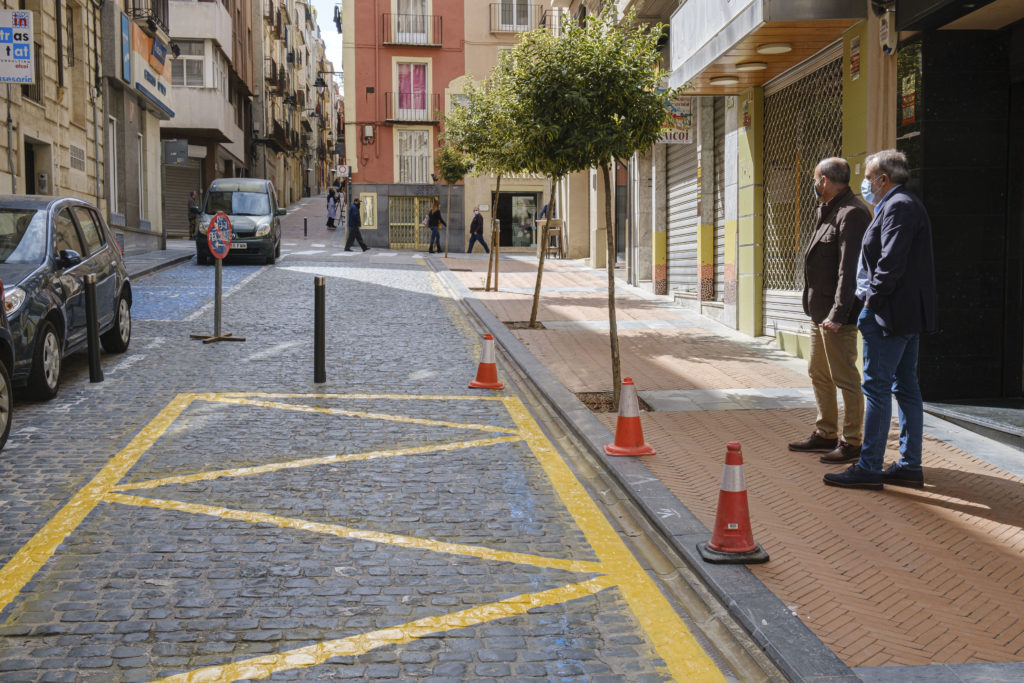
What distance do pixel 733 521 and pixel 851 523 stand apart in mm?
997

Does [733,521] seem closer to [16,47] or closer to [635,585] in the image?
[635,585]

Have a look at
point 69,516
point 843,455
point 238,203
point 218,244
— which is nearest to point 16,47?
point 218,244

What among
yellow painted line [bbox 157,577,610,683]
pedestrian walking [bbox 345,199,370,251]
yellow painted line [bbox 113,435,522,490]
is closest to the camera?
yellow painted line [bbox 157,577,610,683]

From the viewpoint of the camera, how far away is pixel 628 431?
6.81m

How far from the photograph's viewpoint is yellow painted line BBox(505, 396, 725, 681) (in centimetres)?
366

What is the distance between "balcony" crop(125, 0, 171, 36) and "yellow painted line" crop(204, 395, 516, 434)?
21.4 metres

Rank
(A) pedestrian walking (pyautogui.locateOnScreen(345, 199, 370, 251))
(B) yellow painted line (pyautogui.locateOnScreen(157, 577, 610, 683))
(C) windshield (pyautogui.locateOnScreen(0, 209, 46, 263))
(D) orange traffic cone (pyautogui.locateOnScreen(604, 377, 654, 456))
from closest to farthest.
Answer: (B) yellow painted line (pyautogui.locateOnScreen(157, 577, 610, 683)) → (D) orange traffic cone (pyautogui.locateOnScreen(604, 377, 654, 456)) → (C) windshield (pyautogui.locateOnScreen(0, 209, 46, 263)) → (A) pedestrian walking (pyautogui.locateOnScreen(345, 199, 370, 251))

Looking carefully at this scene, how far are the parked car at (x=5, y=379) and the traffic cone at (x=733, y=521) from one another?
4.62m

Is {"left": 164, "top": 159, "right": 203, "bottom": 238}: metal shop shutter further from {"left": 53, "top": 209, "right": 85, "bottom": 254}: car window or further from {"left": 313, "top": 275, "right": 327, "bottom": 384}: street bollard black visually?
{"left": 313, "top": 275, "right": 327, "bottom": 384}: street bollard black

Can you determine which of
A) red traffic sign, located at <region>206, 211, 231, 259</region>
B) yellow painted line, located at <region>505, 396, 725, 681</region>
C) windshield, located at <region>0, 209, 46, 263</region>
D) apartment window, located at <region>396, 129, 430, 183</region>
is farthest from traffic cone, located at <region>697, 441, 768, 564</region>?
apartment window, located at <region>396, 129, 430, 183</region>

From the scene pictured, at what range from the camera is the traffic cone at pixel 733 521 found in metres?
4.65

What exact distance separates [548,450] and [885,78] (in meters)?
4.81

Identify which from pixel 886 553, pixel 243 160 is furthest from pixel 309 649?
pixel 243 160

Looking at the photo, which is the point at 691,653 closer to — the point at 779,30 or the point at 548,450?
the point at 548,450
